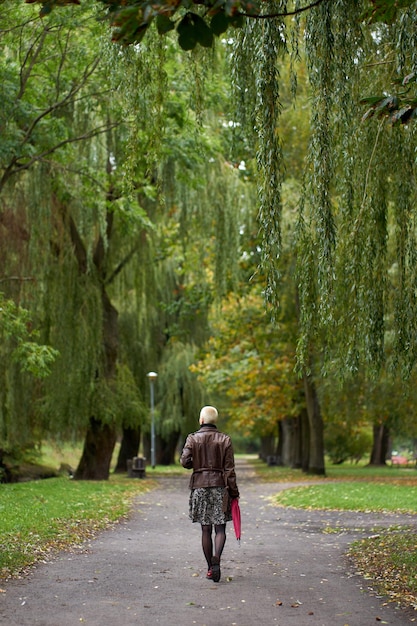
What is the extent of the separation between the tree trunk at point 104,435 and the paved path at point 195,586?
1116 centimetres

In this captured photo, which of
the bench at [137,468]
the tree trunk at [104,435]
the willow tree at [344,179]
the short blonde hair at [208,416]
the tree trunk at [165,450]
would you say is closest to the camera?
the willow tree at [344,179]

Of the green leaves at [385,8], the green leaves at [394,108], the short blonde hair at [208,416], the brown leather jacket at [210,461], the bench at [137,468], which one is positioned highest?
the green leaves at [385,8]

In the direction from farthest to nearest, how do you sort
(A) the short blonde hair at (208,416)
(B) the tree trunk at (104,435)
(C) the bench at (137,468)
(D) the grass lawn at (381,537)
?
(C) the bench at (137,468) → (B) the tree trunk at (104,435) → (A) the short blonde hair at (208,416) → (D) the grass lawn at (381,537)

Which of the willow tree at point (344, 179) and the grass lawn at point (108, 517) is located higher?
the willow tree at point (344, 179)

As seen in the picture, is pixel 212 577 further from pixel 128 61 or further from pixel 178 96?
pixel 178 96

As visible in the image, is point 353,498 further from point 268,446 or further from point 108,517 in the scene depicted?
point 268,446

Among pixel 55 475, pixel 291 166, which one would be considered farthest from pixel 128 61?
pixel 55 475

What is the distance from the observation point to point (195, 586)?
25.2 ft

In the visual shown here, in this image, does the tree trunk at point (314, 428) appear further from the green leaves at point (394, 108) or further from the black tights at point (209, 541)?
the green leaves at point (394, 108)

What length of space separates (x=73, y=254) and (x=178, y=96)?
18.2 ft

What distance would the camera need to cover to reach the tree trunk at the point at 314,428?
93.4ft

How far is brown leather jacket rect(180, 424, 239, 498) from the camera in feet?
26.9

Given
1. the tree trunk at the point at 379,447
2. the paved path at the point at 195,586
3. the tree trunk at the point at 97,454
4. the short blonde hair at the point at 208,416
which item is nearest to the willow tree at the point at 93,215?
the tree trunk at the point at 97,454

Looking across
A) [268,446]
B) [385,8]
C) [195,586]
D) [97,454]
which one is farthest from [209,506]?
[268,446]
